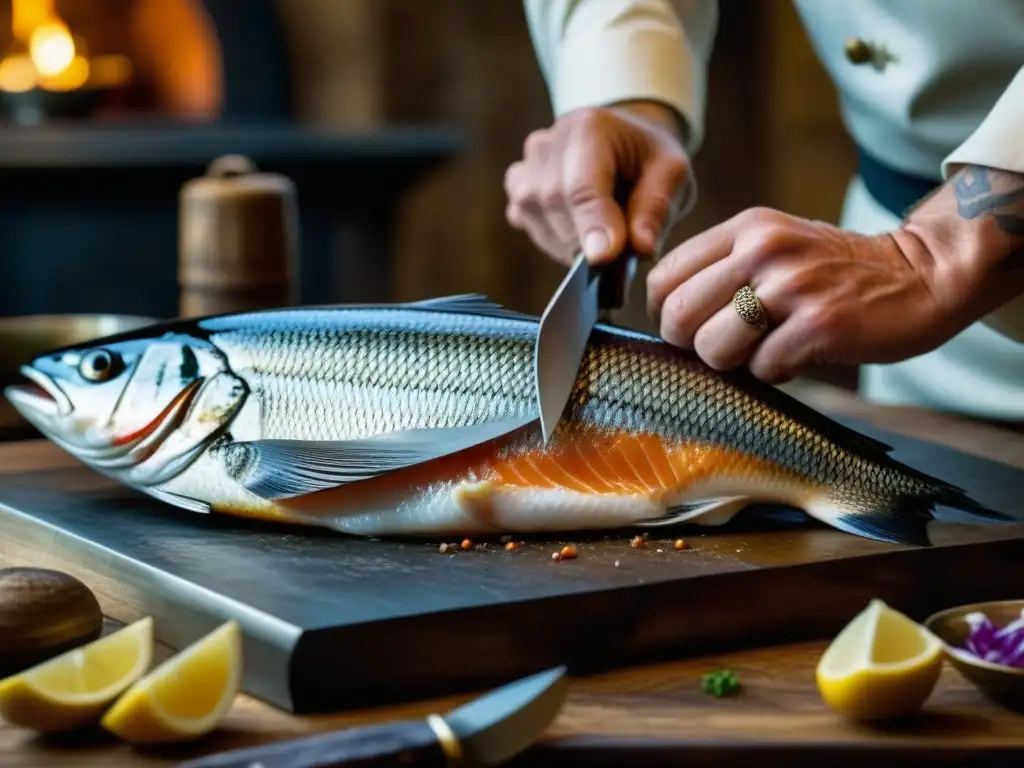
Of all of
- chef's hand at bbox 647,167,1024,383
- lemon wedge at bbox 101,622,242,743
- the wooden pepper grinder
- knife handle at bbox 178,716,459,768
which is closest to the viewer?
knife handle at bbox 178,716,459,768

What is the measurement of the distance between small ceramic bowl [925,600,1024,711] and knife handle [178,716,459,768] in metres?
0.39

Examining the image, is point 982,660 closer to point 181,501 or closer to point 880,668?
point 880,668

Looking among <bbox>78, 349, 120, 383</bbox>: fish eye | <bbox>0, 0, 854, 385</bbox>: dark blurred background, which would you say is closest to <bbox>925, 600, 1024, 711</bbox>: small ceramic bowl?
<bbox>78, 349, 120, 383</bbox>: fish eye

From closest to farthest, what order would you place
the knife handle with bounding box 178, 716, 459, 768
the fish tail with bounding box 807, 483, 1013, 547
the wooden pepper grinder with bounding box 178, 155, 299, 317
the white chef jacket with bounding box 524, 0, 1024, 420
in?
the knife handle with bounding box 178, 716, 459, 768 < the fish tail with bounding box 807, 483, 1013, 547 < the white chef jacket with bounding box 524, 0, 1024, 420 < the wooden pepper grinder with bounding box 178, 155, 299, 317

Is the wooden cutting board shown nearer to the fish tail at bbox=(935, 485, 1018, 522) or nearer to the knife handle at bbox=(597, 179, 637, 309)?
the fish tail at bbox=(935, 485, 1018, 522)

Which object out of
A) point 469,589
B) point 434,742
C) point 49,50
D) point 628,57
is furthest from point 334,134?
point 434,742

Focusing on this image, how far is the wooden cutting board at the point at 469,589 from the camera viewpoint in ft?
3.76

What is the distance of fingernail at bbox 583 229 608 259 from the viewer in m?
1.62

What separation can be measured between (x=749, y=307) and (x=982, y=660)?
0.48 m

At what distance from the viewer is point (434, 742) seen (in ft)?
3.02

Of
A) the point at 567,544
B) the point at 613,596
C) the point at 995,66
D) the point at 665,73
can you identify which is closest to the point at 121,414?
the point at 567,544

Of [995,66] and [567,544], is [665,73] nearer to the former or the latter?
[995,66]

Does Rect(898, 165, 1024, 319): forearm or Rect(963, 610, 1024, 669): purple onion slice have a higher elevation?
Rect(898, 165, 1024, 319): forearm

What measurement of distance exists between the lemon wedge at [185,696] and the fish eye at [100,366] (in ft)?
1.72
